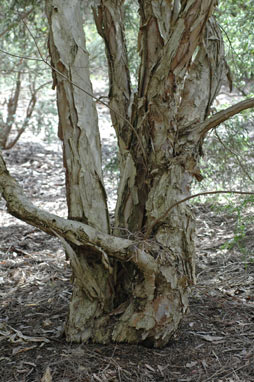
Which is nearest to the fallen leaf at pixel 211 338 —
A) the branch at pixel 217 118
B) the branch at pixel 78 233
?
the branch at pixel 78 233

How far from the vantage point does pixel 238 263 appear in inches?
154

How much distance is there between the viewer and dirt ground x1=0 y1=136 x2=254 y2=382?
2301 millimetres

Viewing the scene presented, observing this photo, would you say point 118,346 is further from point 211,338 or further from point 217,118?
point 217,118

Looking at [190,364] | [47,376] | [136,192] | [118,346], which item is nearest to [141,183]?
[136,192]

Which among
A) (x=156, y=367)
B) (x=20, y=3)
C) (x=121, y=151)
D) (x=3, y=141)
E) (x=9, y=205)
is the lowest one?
(x=156, y=367)

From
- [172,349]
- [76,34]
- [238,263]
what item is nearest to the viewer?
[172,349]

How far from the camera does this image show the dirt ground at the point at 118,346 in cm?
230

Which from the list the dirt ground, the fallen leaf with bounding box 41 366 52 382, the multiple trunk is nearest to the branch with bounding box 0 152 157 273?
the multiple trunk

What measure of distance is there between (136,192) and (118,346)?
0.95 meters

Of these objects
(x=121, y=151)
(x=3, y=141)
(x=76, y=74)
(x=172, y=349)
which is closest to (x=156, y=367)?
(x=172, y=349)

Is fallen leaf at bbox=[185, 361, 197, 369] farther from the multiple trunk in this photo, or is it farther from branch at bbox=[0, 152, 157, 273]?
branch at bbox=[0, 152, 157, 273]

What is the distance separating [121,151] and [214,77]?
2.76ft

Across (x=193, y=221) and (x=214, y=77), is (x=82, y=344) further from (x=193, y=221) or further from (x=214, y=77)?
(x=214, y=77)

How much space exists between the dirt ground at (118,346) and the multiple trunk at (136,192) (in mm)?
159
